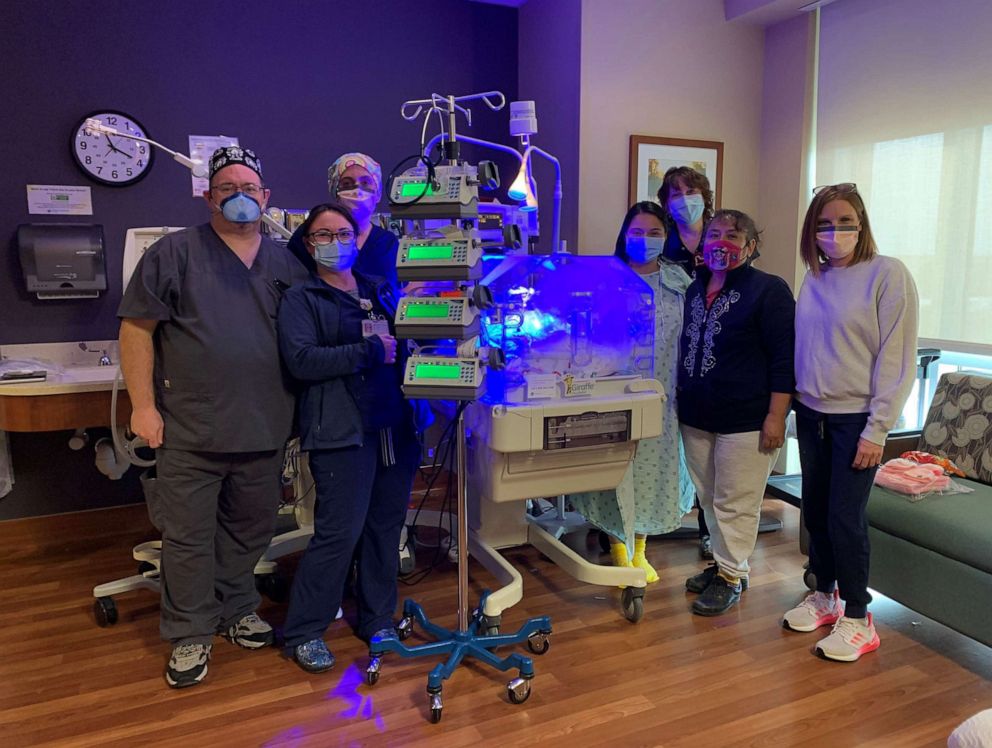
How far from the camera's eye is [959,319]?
317 centimetres

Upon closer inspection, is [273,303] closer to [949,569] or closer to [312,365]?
[312,365]

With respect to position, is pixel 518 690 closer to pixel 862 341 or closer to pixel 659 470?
pixel 659 470

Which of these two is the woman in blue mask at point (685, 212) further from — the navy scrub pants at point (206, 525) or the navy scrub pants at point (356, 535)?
the navy scrub pants at point (206, 525)

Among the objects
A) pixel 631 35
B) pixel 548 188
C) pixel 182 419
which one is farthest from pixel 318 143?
pixel 182 419

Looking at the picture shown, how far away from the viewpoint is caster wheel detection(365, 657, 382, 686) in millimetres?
2139

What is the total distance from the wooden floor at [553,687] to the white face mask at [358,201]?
1.38 metres

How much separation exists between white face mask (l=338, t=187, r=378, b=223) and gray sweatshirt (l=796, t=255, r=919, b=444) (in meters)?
1.41

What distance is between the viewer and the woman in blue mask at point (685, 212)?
2.67 m

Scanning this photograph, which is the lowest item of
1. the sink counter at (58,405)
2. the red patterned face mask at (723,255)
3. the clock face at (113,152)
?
A: the sink counter at (58,405)

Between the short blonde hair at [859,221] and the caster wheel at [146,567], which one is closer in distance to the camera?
the short blonde hair at [859,221]

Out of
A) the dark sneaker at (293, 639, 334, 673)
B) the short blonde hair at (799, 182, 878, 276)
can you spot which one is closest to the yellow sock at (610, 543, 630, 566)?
the dark sneaker at (293, 639, 334, 673)

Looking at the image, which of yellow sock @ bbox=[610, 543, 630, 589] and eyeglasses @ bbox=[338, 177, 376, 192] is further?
yellow sock @ bbox=[610, 543, 630, 589]

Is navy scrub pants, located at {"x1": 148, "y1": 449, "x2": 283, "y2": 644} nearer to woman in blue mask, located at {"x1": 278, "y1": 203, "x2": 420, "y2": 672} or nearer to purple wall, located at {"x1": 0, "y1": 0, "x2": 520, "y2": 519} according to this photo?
woman in blue mask, located at {"x1": 278, "y1": 203, "x2": 420, "y2": 672}

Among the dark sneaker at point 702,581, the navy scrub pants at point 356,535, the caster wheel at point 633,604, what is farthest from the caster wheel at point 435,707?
the dark sneaker at point 702,581
